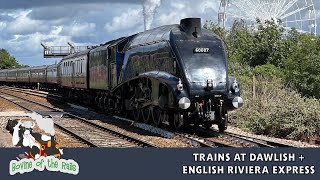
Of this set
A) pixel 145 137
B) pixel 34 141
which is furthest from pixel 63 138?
pixel 34 141

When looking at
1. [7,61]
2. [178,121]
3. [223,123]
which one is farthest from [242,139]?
Answer: [7,61]

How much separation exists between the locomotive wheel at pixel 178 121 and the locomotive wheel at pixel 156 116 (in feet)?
2.87

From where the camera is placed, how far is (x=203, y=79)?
16078 mm

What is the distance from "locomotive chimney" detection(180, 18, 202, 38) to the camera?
17.1 m

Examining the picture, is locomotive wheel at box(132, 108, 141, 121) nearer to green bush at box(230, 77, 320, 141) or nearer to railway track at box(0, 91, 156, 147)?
railway track at box(0, 91, 156, 147)

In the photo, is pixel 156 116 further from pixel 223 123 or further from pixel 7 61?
pixel 7 61

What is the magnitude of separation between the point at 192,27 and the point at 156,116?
3.40m

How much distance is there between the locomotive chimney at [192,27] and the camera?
17.1 m

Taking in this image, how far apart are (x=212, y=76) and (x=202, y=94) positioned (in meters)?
0.65

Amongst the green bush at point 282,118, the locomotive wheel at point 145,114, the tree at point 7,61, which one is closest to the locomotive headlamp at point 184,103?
the green bush at point 282,118

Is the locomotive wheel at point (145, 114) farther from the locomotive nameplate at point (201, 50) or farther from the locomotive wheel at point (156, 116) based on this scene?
the locomotive nameplate at point (201, 50)

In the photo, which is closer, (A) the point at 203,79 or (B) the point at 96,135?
(A) the point at 203,79

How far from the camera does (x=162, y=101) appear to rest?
1664 cm

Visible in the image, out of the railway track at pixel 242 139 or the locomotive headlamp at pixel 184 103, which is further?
the locomotive headlamp at pixel 184 103
